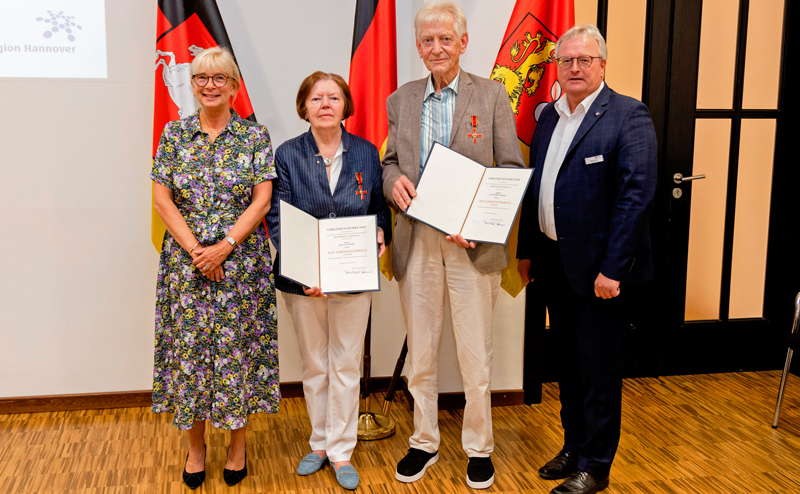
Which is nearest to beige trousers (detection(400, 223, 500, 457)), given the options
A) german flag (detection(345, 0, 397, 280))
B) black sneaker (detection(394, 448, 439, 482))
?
black sneaker (detection(394, 448, 439, 482))

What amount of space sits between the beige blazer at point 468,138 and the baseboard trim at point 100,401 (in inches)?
43.8

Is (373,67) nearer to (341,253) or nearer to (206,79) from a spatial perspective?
(206,79)

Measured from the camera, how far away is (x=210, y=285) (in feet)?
7.29

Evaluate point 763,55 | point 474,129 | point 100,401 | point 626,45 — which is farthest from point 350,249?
point 763,55

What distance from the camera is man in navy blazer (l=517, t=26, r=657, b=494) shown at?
2062 mm

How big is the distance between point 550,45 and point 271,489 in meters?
2.28

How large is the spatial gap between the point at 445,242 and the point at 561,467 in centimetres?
105

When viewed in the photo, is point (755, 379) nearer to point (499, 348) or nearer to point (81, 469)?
point (499, 348)

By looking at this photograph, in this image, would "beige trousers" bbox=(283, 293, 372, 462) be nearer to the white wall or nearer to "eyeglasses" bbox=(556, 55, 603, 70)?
the white wall

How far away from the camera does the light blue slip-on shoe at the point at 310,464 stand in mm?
2422

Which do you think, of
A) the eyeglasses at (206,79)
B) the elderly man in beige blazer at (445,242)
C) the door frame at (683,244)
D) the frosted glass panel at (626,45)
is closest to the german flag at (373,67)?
the elderly man in beige blazer at (445,242)

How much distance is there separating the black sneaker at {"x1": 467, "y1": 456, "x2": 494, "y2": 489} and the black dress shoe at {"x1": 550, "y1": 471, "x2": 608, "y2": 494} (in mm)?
245

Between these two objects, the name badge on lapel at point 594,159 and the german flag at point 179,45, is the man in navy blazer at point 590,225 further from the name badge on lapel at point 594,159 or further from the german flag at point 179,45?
the german flag at point 179,45

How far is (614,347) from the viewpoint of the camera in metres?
2.21
